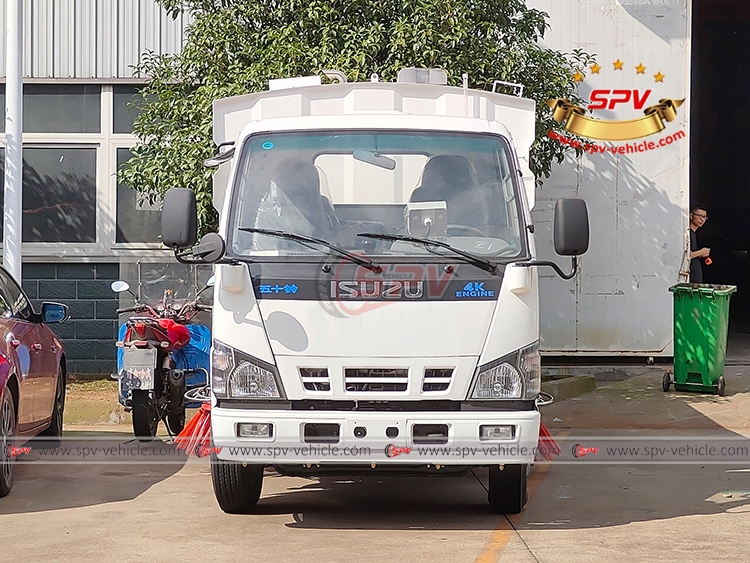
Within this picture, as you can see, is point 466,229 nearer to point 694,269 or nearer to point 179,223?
point 179,223

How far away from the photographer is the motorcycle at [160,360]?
9148mm

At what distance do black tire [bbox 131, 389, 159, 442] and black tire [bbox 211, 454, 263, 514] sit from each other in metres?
2.32

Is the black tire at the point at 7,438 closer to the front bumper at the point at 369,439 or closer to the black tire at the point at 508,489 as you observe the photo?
the front bumper at the point at 369,439

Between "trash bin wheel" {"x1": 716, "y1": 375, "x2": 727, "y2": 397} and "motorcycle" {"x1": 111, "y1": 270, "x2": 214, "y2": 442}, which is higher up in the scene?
"motorcycle" {"x1": 111, "y1": 270, "x2": 214, "y2": 442}

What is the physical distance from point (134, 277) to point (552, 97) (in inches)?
172

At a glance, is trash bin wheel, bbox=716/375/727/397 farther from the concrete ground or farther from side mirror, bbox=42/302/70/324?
side mirror, bbox=42/302/70/324

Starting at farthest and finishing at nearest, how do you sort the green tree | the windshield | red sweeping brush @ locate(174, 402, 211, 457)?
the green tree < red sweeping brush @ locate(174, 402, 211, 457) < the windshield

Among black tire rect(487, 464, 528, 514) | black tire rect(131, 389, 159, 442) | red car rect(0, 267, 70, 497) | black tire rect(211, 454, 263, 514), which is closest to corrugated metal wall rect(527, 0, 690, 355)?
black tire rect(131, 389, 159, 442)

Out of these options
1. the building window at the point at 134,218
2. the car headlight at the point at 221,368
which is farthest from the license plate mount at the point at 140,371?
the building window at the point at 134,218

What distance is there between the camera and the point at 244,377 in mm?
Result: 6527

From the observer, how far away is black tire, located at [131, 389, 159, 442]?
30.5 feet

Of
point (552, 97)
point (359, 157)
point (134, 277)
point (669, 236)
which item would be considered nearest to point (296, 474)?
point (359, 157)

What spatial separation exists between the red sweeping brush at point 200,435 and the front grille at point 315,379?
3.48 ft

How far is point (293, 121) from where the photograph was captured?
23.4ft
